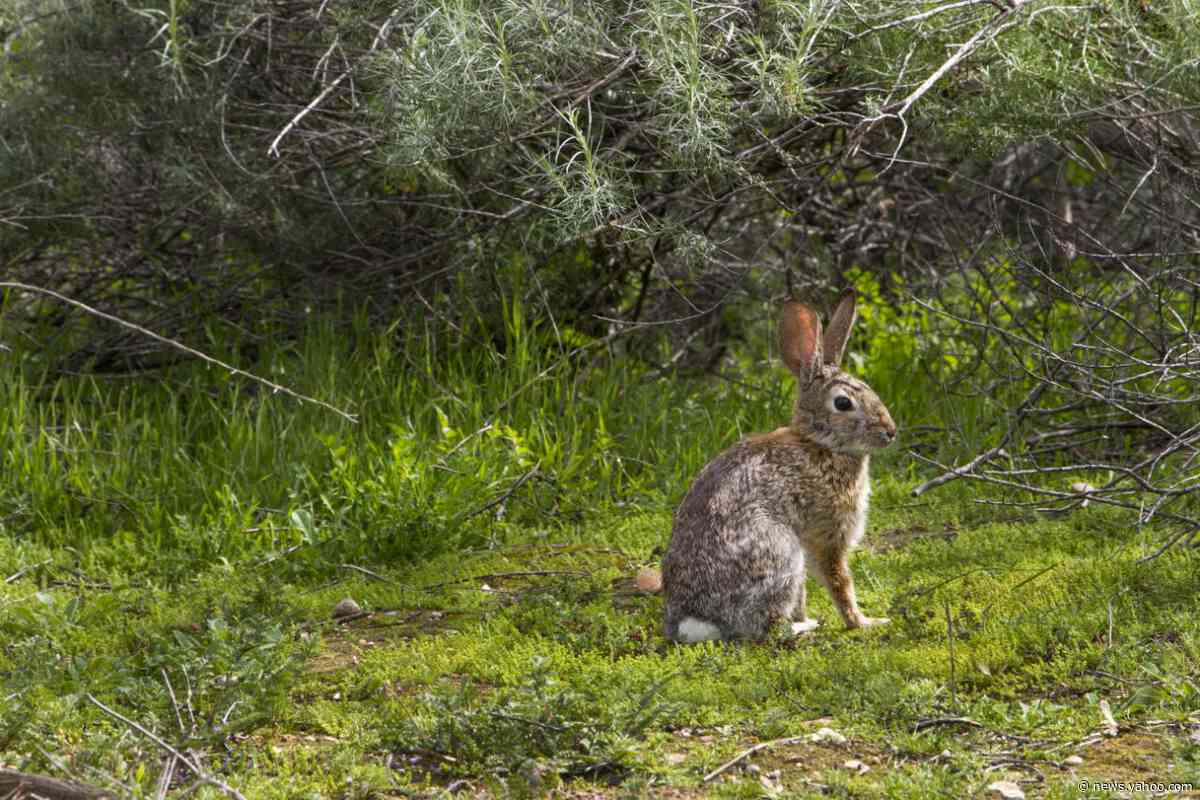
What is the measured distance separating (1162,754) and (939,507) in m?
2.90

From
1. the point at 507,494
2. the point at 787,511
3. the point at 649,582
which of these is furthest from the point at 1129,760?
the point at 507,494

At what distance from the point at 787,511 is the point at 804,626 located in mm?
455

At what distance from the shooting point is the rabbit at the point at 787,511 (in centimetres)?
548

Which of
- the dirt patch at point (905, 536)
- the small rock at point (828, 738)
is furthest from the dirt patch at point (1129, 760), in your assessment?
the dirt patch at point (905, 536)

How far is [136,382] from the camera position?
325 inches

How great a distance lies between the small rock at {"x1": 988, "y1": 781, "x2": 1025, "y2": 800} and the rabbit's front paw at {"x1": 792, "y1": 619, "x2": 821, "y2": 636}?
4.99 ft

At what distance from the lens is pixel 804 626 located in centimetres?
567

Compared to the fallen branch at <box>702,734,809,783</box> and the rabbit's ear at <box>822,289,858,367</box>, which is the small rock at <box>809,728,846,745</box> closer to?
the fallen branch at <box>702,734,809,783</box>

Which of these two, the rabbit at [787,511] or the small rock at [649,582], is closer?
the rabbit at [787,511]

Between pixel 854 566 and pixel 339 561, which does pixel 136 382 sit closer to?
pixel 339 561

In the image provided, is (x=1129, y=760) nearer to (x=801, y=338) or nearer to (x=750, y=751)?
(x=750, y=751)

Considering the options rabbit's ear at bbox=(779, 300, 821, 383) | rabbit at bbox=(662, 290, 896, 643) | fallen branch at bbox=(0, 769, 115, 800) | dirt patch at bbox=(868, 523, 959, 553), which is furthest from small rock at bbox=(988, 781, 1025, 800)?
dirt patch at bbox=(868, 523, 959, 553)

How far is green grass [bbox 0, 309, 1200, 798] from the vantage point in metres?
4.40

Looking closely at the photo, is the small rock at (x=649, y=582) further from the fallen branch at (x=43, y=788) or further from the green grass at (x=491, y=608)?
the fallen branch at (x=43, y=788)
